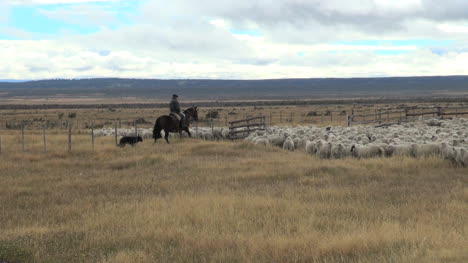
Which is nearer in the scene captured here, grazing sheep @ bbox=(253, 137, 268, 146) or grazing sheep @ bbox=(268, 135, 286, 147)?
grazing sheep @ bbox=(253, 137, 268, 146)

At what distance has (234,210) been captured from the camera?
9891mm

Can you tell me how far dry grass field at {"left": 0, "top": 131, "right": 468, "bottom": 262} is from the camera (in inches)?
290

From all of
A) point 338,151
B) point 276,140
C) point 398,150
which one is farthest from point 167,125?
point 398,150

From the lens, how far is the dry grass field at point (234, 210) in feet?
24.2

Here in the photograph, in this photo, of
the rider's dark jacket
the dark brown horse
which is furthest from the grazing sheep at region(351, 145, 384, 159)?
the rider's dark jacket

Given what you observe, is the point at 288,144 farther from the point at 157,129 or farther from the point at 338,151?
the point at 157,129

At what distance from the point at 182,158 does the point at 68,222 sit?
899 centimetres

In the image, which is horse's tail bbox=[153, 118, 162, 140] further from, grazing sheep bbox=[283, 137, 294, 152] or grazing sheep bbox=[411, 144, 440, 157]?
grazing sheep bbox=[411, 144, 440, 157]

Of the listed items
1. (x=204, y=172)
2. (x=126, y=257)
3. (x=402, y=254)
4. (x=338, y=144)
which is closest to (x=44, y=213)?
(x=126, y=257)

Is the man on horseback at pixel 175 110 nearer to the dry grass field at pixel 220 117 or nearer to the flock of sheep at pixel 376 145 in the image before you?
the flock of sheep at pixel 376 145

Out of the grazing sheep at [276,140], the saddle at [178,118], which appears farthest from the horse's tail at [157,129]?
the grazing sheep at [276,140]

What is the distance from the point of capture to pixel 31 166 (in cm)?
1733

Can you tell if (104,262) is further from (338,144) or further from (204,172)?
(338,144)

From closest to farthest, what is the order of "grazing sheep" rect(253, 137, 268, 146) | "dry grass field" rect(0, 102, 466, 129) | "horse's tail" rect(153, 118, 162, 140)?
"grazing sheep" rect(253, 137, 268, 146), "horse's tail" rect(153, 118, 162, 140), "dry grass field" rect(0, 102, 466, 129)
